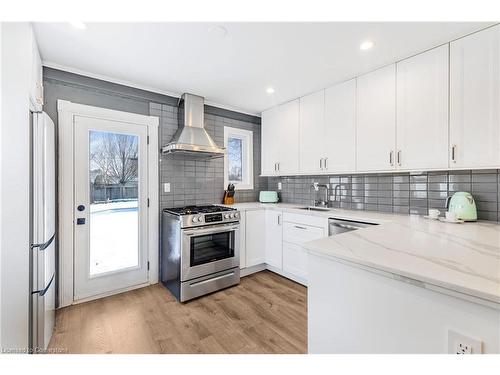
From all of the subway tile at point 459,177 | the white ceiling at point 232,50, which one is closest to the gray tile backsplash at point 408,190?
the subway tile at point 459,177

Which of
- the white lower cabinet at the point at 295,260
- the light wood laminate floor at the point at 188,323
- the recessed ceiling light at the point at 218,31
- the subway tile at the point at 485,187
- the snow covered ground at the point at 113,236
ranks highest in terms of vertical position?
the recessed ceiling light at the point at 218,31

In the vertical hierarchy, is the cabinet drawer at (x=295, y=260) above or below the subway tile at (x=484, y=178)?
below

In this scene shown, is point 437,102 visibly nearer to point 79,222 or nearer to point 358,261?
point 358,261

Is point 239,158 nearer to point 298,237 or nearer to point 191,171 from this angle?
point 191,171

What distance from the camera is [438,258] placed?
94cm

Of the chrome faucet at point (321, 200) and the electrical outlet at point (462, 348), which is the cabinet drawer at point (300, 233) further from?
the electrical outlet at point (462, 348)

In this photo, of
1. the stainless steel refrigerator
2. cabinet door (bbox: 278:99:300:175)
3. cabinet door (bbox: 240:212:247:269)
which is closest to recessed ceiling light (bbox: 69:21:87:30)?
the stainless steel refrigerator

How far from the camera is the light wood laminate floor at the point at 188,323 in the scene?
67.6 inches

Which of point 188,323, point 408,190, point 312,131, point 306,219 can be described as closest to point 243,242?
point 306,219

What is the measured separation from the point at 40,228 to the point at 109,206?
41.3 inches

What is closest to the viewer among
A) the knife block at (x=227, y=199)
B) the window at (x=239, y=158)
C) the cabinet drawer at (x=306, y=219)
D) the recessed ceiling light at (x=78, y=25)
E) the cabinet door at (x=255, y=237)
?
the recessed ceiling light at (x=78, y=25)

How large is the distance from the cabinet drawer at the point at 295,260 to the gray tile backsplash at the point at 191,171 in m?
1.20

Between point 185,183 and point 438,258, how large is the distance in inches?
107
